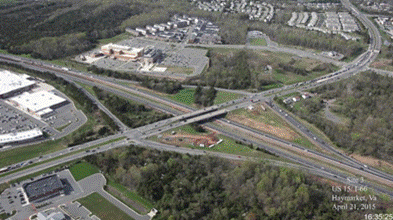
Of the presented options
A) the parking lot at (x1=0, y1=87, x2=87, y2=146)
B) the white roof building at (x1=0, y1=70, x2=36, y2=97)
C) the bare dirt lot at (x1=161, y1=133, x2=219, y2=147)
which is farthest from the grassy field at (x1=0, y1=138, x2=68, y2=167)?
the white roof building at (x1=0, y1=70, x2=36, y2=97)

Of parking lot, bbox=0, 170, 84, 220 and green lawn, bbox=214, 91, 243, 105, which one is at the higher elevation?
green lawn, bbox=214, 91, 243, 105

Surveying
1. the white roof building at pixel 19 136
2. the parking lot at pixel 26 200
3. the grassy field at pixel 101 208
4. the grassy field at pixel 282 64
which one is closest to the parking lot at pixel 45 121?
the white roof building at pixel 19 136

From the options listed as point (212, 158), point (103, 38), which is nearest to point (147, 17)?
point (103, 38)

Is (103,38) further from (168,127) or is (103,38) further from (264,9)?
(264,9)

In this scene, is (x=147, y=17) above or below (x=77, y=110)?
above

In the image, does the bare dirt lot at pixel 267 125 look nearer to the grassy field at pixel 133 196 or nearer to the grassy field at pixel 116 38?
the grassy field at pixel 133 196

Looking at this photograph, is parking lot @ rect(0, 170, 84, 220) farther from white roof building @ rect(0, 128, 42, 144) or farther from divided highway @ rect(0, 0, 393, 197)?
white roof building @ rect(0, 128, 42, 144)
